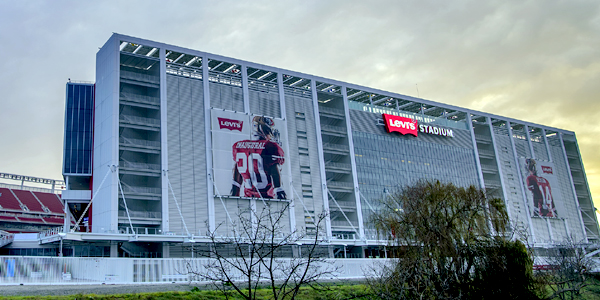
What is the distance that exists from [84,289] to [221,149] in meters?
42.4

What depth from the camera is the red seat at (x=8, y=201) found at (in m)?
105

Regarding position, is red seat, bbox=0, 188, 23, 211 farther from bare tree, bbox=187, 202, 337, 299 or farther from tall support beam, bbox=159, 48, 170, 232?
bare tree, bbox=187, 202, 337, 299

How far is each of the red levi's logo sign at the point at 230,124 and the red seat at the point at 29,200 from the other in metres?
63.6

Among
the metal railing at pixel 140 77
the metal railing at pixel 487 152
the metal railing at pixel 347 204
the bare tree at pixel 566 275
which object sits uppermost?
the metal railing at pixel 140 77

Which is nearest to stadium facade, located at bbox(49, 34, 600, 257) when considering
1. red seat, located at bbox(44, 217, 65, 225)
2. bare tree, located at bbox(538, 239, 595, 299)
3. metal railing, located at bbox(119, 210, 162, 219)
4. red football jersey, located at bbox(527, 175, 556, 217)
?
metal railing, located at bbox(119, 210, 162, 219)

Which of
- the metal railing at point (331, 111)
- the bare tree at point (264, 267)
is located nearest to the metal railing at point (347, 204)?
the bare tree at point (264, 267)

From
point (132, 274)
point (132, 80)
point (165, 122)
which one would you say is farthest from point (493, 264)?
point (132, 80)

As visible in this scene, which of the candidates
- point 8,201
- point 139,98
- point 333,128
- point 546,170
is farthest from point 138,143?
point 546,170

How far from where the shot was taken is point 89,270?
3119 cm

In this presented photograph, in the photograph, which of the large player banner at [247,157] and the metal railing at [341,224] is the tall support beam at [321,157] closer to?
the metal railing at [341,224]

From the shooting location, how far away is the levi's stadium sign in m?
89.9

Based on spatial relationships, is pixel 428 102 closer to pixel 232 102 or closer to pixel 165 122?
pixel 232 102

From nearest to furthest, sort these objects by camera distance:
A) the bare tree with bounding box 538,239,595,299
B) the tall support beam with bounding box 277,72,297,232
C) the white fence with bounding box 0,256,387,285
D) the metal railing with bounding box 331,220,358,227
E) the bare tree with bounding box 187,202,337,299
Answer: the bare tree with bounding box 187,202,337,299, the white fence with bounding box 0,256,387,285, the bare tree with bounding box 538,239,595,299, the tall support beam with bounding box 277,72,297,232, the metal railing with bounding box 331,220,358,227

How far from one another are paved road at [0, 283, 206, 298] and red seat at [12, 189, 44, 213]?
92.9m
